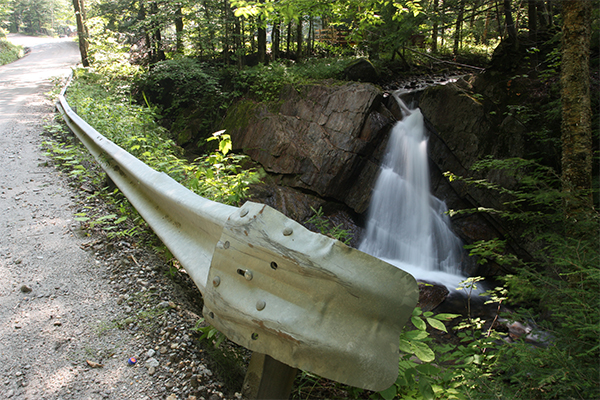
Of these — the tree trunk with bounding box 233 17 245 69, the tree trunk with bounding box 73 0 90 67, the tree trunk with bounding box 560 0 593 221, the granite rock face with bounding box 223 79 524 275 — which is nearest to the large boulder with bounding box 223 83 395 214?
the granite rock face with bounding box 223 79 524 275

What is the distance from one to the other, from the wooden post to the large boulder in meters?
8.26

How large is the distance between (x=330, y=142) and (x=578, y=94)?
21.0 feet

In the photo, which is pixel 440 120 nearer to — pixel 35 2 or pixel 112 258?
pixel 112 258

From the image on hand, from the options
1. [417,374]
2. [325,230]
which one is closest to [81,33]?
[325,230]

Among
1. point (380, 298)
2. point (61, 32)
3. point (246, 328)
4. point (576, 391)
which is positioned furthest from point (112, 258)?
point (61, 32)

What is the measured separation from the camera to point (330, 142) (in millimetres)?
9906

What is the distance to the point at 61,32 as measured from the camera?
6650cm

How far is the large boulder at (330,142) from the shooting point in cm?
974

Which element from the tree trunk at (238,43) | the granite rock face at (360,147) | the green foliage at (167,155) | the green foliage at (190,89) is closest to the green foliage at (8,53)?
the green foliage at (190,89)

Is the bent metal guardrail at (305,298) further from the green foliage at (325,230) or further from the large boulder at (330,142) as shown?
the large boulder at (330,142)

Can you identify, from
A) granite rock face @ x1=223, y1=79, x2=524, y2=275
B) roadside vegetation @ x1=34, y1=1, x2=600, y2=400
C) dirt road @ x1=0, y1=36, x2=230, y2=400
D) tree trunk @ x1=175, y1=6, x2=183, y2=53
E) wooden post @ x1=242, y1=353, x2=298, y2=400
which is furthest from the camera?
tree trunk @ x1=175, y1=6, x2=183, y2=53

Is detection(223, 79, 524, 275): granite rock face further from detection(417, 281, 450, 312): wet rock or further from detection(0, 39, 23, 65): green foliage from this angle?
detection(0, 39, 23, 65): green foliage

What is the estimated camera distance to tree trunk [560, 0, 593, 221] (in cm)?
391

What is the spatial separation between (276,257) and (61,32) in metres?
85.6
